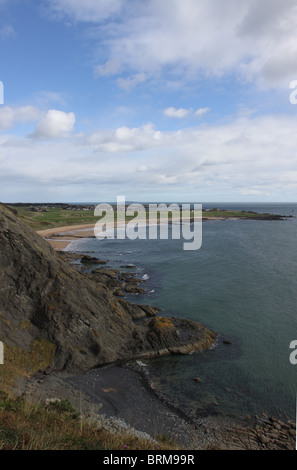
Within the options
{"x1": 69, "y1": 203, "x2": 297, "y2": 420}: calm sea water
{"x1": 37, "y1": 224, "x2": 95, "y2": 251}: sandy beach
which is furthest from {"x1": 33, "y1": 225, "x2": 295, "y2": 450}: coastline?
{"x1": 37, "y1": 224, "x2": 95, "y2": 251}: sandy beach

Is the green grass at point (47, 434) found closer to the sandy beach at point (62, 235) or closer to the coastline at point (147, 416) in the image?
the coastline at point (147, 416)

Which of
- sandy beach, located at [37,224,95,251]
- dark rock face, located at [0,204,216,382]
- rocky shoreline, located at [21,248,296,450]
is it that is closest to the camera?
rocky shoreline, located at [21,248,296,450]

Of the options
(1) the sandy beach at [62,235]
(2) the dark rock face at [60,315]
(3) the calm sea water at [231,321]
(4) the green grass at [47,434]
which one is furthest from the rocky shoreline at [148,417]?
(1) the sandy beach at [62,235]

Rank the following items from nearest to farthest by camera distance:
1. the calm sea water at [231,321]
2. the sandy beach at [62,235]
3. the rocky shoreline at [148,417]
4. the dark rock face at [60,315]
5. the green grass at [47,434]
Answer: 1. the green grass at [47,434]
2. the rocky shoreline at [148,417]
3. the calm sea water at [231,321]
4. the dark rock face at [60,315]
5. the sandy beach at [62,235]

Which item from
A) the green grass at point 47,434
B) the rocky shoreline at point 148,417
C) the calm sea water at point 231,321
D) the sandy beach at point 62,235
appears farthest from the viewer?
the sandy beach at point 62,235

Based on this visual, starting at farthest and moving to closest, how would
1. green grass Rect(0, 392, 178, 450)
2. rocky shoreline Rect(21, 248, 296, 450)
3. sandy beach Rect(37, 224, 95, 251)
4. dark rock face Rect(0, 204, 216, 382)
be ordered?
sandy beach Rect(37, 224, 95, 251)
dark rock face Rect(0, 204, 216, 382)
rocky shoreline Rect(21, 248, 296, 450)
green grass Rect(0, 392, 178, 450)

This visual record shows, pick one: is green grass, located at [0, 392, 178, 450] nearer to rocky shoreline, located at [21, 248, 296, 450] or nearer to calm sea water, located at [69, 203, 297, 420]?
rocky shoreline, located at [21, 248, 296, 450]

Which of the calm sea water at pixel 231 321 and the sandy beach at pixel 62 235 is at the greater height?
the sandy beach at pixel 62 235

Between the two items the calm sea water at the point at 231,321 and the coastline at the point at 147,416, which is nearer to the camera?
the coastline at the point at 147,416
